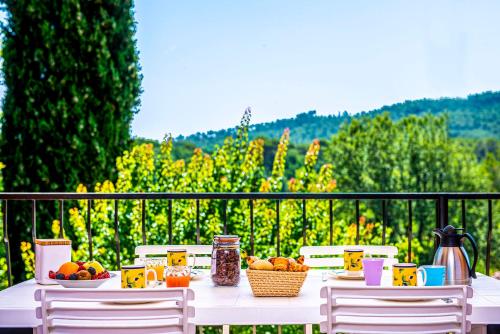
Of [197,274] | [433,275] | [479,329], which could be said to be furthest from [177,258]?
[479,329]

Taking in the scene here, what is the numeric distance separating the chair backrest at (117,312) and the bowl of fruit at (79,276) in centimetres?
43

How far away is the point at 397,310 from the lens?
73.7 inches

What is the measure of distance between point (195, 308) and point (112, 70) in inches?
252

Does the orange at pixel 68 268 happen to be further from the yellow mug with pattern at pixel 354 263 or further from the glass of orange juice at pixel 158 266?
the yellow mug with pattern at pixel 354 263

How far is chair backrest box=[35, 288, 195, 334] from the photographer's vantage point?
181cm

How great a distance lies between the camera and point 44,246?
252 centimetres

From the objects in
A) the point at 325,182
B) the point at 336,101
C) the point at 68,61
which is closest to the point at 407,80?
the point at 336,101

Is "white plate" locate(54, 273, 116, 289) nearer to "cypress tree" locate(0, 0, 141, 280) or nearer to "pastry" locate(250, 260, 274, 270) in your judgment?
"pastry" locate(250, 260, 274, 270)

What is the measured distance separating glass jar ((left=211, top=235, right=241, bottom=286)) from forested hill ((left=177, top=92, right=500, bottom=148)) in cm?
935

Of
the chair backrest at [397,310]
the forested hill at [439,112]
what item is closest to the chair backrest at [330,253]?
the chair backrest at [397,310]

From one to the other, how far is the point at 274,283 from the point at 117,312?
52cm

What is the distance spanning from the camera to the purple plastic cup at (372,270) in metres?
2.36

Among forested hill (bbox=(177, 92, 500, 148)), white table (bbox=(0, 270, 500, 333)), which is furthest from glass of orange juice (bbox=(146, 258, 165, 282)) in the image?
forested hill (bbox=(177, 92, 500, 148))

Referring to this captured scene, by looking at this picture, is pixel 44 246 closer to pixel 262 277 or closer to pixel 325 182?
pixel 262 277
